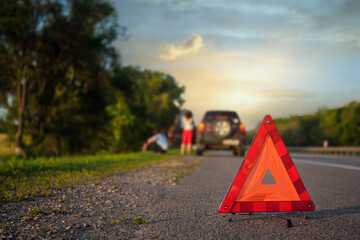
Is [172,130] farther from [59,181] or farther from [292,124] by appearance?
[59,181]

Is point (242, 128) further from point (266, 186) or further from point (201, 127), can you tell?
point (266, 186)

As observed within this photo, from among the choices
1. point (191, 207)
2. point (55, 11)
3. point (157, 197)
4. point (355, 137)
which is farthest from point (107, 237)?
point (355, 137)

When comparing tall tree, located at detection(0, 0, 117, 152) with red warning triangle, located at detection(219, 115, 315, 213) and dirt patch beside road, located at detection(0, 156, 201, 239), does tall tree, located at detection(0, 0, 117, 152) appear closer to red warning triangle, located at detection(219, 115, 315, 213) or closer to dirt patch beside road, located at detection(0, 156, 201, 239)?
dirt patch beside road, located at detection(0, 156, 201, 239)

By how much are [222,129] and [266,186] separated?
12111 mm

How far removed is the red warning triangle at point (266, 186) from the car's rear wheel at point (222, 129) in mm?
11959

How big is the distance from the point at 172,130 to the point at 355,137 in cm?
3009

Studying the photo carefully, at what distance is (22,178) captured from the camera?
7.25 m

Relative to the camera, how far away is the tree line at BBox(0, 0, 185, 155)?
28.3 meters

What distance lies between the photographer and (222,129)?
16.5 meters

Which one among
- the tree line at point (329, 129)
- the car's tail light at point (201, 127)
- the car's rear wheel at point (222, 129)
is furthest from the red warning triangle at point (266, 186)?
the tree line at point (329, 129)

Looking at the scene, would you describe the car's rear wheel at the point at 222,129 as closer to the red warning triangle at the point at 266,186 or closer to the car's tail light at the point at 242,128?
the car's tail light at the point at 242,128

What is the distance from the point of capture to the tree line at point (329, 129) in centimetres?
5828

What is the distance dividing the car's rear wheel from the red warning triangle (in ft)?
39.2

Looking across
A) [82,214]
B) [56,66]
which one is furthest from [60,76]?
[82,214]
